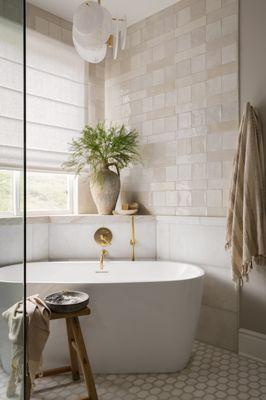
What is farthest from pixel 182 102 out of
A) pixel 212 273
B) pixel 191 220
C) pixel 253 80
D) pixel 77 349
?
pixel 77 349

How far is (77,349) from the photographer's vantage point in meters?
1.92

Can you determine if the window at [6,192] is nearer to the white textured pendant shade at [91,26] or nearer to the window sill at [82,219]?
the white textured pendant shade at [91,26]

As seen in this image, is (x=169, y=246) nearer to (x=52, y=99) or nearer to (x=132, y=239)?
(x=132, y=239)

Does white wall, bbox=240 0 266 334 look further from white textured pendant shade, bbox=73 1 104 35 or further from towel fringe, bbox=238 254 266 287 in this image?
white textured pendant shade, bbox=73 1 104 35

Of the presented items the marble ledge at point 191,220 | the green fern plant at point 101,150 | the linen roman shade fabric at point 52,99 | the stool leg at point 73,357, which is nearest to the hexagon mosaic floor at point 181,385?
the stool leg at point 73,357

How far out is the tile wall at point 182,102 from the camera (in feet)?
9.07

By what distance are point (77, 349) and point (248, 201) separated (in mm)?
1483

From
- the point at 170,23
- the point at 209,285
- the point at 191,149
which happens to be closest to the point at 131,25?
the point at 170,23

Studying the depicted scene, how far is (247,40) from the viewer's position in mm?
2582

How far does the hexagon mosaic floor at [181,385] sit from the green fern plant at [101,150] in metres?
1.74

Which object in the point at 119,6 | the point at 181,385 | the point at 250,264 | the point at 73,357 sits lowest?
the point at 181,385

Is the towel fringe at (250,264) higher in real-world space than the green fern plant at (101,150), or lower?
lower

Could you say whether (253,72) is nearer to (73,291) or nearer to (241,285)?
(241,285)

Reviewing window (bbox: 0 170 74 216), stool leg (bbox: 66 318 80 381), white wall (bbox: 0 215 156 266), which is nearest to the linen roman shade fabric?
window (bbox: 0 170 74 216)
